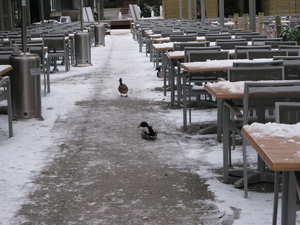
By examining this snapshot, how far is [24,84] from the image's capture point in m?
7.48

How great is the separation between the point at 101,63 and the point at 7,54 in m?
8.60

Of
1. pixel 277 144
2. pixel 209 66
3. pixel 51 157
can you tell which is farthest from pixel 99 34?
pixel 277 144

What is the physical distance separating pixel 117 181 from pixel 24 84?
3095mm

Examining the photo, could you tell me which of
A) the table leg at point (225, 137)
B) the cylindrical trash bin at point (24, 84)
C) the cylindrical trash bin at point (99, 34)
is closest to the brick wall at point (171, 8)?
the cylindrical trash bin at point (99, 34)

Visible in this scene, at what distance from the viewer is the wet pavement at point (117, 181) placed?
13.1 ft

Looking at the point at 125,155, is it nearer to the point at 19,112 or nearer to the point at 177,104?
the point at 19,112

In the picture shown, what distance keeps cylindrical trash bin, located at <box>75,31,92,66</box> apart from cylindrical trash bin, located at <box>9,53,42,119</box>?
25.8 ft

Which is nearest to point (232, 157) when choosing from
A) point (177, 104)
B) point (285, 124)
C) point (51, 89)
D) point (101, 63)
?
point (285, 124)

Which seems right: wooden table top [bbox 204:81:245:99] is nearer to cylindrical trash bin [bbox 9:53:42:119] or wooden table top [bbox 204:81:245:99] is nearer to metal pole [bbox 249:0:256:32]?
cylindrical trash bin [bbox 9:53:42:119]

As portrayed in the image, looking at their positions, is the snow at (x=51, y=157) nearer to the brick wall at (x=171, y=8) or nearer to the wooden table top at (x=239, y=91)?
the wooden table top at (x=239, y=91)

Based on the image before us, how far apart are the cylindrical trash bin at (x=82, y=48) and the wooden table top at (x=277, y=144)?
499 inches

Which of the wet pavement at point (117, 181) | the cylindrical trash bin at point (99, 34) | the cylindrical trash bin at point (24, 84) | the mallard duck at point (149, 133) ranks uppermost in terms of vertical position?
the cylindrical trash bin at point (99, 34)

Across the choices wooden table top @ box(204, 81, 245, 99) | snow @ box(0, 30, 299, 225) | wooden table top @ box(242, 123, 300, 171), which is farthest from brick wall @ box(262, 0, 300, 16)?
wooden table top @ box(242, 123, 300, 171)

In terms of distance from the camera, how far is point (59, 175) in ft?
16.6
